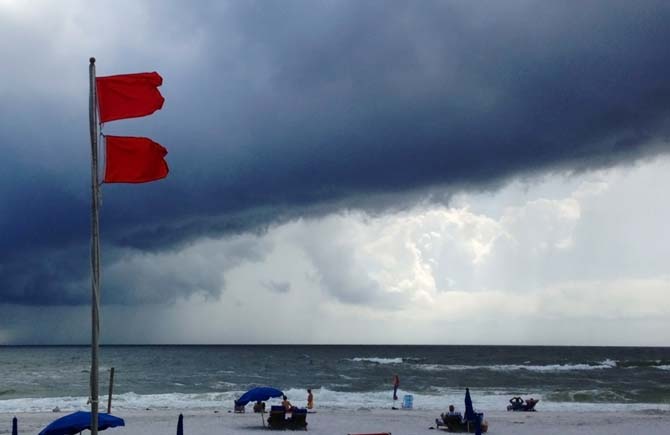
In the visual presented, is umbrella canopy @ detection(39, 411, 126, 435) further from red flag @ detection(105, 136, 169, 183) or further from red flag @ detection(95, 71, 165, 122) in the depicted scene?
red flag @ detection(95, 71, 165, 122)

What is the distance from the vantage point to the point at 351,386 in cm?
6369

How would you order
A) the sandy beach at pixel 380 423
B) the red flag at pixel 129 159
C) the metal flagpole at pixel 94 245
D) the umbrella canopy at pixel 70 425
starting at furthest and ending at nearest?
the sandy beach at pixel 380 423, the umbrella canopy at pixel 70 425, the red flag at pixel 129 159, the metal flagpole at pixel 94 245

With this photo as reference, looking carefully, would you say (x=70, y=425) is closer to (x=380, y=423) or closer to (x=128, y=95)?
(x=128, y=95)

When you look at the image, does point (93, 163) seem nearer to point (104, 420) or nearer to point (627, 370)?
point (104, 420)

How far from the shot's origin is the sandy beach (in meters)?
27.7

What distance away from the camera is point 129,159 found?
393 inches

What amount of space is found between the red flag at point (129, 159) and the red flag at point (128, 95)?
0.37 meters

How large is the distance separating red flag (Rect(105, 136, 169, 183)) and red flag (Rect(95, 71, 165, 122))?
0.37 metres

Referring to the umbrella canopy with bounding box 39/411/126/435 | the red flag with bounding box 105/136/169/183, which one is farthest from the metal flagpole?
the umbrella canopy with bounding box 39/411/126/435

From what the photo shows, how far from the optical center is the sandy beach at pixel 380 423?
27719 millimetres

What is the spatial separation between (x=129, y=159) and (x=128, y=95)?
93 centimetres

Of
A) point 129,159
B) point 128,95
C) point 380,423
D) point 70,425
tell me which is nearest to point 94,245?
point 129,159

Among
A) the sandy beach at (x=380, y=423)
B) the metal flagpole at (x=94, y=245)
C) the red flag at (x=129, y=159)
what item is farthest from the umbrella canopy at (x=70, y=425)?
the sandy beach at (x=380, y=423)

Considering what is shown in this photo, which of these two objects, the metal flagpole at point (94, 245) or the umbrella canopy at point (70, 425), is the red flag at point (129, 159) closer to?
the metal flagpole at point (94, 245)
